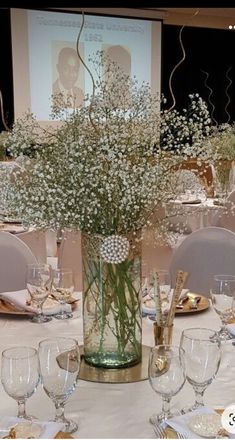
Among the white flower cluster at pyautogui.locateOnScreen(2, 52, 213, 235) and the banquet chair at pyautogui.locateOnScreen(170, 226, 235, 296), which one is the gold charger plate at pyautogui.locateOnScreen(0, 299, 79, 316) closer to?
the white flower cluster at pyautogui.locateOnScreen(2, 52, 213, 235)

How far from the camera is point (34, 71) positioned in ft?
27.6

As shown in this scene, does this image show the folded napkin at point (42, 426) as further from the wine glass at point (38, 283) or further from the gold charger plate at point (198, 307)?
the gold charger plate at point (198, 307)

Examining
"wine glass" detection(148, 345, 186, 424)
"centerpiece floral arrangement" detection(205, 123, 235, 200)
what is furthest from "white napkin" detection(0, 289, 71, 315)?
"centerpiece floral arrangement" detection(205, 123, 235, 200)

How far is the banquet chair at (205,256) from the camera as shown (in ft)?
7.98

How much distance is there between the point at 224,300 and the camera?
1.72 m

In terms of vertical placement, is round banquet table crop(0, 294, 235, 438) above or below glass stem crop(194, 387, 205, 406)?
below

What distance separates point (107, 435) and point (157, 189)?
22.4 inches

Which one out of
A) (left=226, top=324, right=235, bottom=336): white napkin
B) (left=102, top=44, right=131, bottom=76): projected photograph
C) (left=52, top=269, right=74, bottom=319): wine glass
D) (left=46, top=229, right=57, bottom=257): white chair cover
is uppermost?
(left=102, top=44, right=131, bottom=76): projected photograph

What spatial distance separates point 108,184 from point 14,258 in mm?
1183

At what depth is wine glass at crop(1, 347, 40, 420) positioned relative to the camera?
1.17 m

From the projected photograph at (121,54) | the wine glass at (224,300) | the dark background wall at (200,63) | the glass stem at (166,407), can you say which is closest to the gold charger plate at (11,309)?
the wine glass at (224,300)

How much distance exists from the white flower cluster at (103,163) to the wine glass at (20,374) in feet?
1.18

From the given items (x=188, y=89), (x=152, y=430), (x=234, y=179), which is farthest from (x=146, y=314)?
(x=188, y=89)

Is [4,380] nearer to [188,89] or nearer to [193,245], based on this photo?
[193,245]
